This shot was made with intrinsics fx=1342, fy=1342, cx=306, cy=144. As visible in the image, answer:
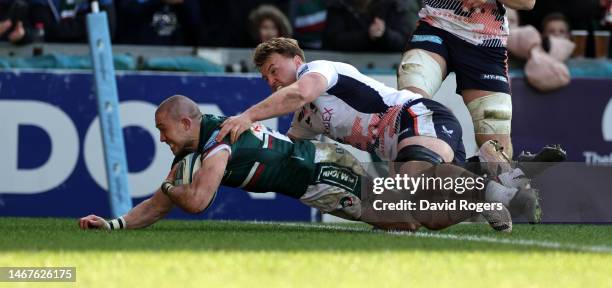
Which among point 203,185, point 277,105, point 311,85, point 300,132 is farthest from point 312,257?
point 300,132

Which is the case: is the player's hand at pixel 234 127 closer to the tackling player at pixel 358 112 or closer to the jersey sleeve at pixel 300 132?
the tackling player at pixel 358 112

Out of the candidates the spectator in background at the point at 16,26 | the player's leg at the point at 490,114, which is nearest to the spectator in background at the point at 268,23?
the spectator in background at the point at 16,26

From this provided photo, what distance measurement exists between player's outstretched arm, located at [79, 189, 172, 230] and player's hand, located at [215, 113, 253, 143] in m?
0.57

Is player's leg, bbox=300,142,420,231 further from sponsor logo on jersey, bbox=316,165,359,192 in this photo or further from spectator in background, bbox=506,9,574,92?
spectator in background, bbox=506,9,574,92

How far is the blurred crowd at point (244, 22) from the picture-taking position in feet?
35.7

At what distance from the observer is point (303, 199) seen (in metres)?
7.19

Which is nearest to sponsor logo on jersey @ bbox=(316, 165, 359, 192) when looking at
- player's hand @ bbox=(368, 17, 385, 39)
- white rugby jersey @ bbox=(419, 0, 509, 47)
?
white rugby jersey @ bbox=(419, 0, 509, 47)

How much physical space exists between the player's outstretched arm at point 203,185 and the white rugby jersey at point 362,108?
2.33 ft

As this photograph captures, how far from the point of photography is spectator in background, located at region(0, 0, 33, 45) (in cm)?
1046

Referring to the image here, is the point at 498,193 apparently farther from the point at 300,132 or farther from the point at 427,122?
the point at 300,132

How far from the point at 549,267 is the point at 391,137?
2.03 m

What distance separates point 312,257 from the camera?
18.0 ft

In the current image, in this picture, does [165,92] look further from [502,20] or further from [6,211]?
[502,20]

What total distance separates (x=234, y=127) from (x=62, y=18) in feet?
15.8
